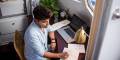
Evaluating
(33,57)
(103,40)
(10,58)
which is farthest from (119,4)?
(10,58)

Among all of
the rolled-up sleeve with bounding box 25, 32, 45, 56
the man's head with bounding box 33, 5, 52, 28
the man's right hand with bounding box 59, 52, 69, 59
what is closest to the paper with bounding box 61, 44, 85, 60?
the man's right hand with bounding box 59, 52, 69, 59

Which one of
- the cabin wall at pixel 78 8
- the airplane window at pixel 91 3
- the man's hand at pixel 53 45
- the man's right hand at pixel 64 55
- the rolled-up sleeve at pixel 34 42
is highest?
the airplane window at pixel 91 3

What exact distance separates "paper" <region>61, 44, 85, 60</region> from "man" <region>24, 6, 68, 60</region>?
6 centimetres

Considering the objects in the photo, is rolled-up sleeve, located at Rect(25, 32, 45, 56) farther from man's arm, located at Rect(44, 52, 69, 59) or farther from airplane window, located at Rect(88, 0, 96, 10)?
airplane window, located at Rect(88, 0, 96, 10)

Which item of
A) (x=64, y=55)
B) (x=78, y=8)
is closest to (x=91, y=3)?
(x=78, y=8)

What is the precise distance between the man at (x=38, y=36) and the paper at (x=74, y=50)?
0.06 meters

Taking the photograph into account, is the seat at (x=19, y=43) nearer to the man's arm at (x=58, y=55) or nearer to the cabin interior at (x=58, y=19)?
the cabin interior at (x=58, y=19)

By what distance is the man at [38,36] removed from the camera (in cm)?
163

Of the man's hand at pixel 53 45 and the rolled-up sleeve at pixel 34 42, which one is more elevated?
the rolled-up sleeve at pixel 34 42

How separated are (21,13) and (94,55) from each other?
4.92ft

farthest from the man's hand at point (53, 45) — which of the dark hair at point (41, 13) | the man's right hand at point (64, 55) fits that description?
the dark hair at point (41, 13)

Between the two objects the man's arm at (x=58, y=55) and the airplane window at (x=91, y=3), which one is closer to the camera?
the man's arm at (x=58, y=55)

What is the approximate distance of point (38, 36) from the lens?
1.71 metres

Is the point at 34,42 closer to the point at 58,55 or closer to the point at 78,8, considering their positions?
the point at 58,55
